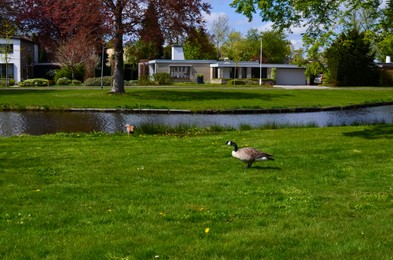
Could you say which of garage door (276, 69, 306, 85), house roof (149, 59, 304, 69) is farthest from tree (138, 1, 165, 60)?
garage door (276, 69, 306, 85)

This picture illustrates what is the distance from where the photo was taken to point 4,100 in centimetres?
3519

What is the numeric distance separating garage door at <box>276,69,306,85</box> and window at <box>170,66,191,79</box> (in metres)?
13.2

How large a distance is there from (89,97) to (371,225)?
33377mm

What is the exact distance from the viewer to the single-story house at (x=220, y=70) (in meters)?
71.1

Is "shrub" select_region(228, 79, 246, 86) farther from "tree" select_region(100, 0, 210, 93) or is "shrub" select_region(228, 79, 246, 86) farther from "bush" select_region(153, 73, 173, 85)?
"tree" select_region(100, 0, 210, 93)

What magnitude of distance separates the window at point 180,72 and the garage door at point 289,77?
1318 centimetres

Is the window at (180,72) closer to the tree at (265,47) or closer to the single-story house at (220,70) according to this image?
the single-story house at (220,70)

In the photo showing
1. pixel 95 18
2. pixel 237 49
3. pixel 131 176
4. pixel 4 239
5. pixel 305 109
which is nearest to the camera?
pixel 4 239

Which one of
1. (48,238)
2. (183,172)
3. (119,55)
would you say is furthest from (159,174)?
(119,55)

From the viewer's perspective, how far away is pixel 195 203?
7.90m

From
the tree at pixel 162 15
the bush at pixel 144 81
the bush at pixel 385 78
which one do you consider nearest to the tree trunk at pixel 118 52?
the tree at pixel 162 15

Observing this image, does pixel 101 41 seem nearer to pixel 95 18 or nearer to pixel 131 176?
pixel 95 18

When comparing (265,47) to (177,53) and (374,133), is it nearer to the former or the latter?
(177,53)

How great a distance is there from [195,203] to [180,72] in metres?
65.0
